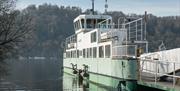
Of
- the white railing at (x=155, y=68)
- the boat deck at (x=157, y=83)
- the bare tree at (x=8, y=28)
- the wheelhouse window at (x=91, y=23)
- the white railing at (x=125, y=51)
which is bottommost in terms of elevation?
the boat deck at (x=157, y=83)

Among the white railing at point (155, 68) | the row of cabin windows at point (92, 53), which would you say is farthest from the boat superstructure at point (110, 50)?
the white railing at point (155, 68)

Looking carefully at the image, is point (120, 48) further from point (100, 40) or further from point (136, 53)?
point (100, 40)

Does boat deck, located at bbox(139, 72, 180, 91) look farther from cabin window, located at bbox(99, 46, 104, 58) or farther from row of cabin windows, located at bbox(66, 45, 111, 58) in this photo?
cabin window, located at bbox(99, 46, 104, 58)

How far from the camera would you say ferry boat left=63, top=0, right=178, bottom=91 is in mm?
22672

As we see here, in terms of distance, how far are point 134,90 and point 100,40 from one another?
7.84m

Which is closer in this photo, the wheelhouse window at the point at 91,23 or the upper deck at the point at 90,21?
the upper deck at the point at 90,21

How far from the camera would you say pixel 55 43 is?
152125mm

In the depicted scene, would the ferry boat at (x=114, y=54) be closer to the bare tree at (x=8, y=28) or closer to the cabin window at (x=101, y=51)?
the cabin window at (x=101, y=51)

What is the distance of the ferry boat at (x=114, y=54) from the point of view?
22672mm

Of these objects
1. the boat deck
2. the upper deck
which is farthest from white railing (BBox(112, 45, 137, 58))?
the upper deck

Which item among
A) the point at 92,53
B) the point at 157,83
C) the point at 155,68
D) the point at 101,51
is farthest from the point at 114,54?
the point at 92,53

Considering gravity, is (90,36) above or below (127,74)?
above

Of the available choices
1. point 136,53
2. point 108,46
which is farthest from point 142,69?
point 108,46

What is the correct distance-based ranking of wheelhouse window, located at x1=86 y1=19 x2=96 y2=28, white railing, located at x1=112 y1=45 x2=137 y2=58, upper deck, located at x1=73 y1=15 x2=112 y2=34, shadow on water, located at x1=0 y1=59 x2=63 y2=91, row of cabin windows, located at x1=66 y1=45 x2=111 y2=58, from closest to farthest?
1. white railing, located at x1=112 y1=45 x2=137 y2=58
2. row of cabin windows, located at x1=66 y1=45 x2=111 y2=58
3. shadow on water, located at x1=0 y1=59 x2=63 y2=91
4. upper deck, located at x1=73 y1=15 x2=112 y2=34
5. wheelhouse window, located at x1=86 y1=19 x2=96 y2=28
